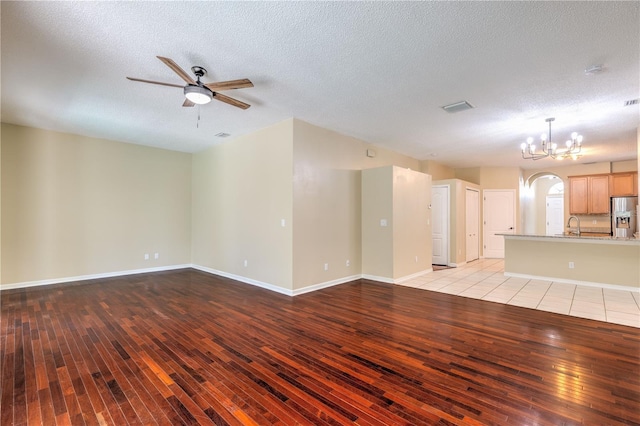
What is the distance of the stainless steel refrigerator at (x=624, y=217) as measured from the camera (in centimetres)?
682

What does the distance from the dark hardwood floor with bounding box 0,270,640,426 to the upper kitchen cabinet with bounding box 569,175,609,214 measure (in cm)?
622

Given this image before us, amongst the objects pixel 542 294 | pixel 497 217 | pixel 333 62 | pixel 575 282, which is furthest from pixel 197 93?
pixel 497 217

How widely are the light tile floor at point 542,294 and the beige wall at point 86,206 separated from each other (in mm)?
5713

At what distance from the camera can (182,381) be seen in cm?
221

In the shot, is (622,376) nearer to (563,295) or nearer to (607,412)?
(607,412)

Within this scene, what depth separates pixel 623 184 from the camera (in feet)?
24.0

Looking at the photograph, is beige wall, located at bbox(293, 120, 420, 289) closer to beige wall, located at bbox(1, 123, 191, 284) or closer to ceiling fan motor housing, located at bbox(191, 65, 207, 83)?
ceiling fan motor housing, located at bbox(191, 65, 207, 83)

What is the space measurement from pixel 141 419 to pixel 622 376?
3.60 metres

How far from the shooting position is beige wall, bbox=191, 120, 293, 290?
483 cm

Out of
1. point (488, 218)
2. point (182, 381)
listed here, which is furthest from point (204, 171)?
point (488, 218)

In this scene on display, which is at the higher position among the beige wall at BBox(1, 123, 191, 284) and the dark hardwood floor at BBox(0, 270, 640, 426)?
the beige wall at BBox(1, 123, 191, 284)

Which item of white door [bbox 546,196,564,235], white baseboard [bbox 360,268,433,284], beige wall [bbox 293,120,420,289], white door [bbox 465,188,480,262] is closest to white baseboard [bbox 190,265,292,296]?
beige wall [bbox 293,120,420,289]

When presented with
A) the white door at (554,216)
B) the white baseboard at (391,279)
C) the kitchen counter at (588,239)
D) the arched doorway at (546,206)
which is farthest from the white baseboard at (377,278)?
the white door at (554,216)

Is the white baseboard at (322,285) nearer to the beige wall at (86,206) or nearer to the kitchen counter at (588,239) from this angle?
the kitchen counter at (588,239)
